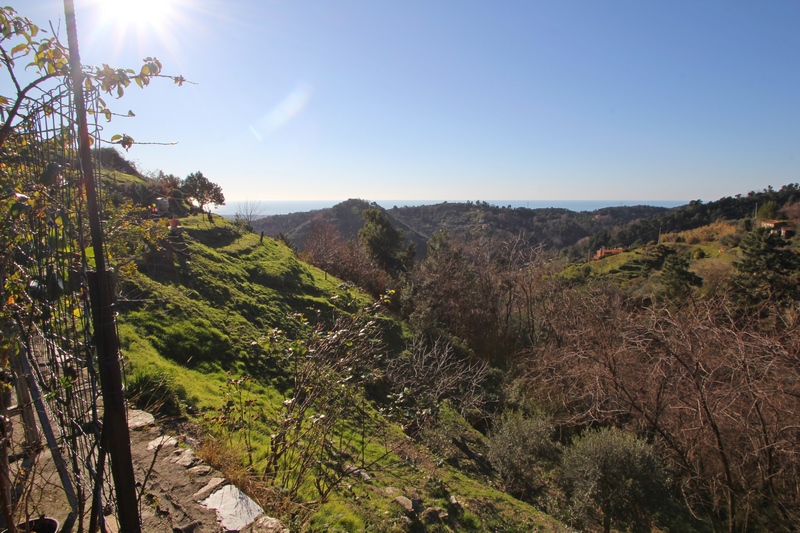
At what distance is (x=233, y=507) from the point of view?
3.37 meters

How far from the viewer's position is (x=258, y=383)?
25.2 feet

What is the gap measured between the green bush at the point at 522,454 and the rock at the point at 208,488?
6.25 m

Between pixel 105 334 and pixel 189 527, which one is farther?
pixel 189 527

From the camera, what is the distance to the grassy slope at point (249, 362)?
4965 mm

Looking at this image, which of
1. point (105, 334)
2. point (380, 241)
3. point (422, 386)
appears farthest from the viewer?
point (380, 241)

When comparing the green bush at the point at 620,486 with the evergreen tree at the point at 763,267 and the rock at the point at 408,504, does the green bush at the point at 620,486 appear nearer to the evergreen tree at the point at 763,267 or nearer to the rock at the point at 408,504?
the rock at the point at 408,504

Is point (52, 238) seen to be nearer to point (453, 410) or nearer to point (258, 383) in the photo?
point (258, 383)

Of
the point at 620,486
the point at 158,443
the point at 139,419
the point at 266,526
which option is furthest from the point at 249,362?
the point at 620,486

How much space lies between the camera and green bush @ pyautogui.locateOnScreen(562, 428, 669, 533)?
7051 millimetres

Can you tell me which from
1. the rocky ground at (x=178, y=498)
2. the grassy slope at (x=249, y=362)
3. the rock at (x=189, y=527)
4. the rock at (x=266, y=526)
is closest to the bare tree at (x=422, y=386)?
the grassy slope at (x=249, y=362)

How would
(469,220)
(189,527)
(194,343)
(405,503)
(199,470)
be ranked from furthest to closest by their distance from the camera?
(469,220)
(194,343)
(405,503)
(199,470)
(189,527)

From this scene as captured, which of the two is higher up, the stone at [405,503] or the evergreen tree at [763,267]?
the evergreen tree at [763,267]

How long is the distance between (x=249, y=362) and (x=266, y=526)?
539 cm

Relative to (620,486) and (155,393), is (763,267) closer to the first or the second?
(620,486)
